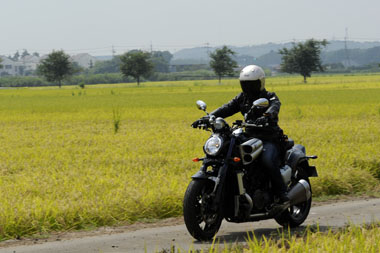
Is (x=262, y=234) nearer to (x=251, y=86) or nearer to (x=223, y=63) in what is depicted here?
(x=251, y=86)

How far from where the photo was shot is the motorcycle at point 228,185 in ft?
21.9

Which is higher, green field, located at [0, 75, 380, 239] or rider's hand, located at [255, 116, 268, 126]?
rider's hand, located at [255, 116, 268, 126]

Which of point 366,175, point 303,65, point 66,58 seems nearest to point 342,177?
point 366,175

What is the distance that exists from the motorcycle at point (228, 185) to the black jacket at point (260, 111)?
13cm

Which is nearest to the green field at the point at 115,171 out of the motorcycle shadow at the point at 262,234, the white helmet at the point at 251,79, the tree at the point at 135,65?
the motorcycle shadow at the point at 262,234

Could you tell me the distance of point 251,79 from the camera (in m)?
7.26

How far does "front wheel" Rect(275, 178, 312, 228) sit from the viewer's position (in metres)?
7.67

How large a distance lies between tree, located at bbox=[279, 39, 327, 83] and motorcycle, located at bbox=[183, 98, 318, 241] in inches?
4048

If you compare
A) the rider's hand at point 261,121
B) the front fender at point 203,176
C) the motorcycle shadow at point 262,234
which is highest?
the rider's hand at point 261,121

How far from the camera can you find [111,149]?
15297 mm

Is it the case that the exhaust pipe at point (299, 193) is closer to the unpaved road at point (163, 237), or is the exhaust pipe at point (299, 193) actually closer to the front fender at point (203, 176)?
the unpaved road at point (163, 237)

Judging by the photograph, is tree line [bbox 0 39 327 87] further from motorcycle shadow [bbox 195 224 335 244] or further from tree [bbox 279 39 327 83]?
motorcycle shadow [bbox 195 224 335 244]

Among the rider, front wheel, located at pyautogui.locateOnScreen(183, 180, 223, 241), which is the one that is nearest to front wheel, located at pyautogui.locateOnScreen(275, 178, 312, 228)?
the rider

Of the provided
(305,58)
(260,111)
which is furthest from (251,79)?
(305,58)
